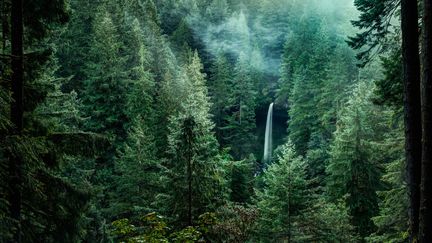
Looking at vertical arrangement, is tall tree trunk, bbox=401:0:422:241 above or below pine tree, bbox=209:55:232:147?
below

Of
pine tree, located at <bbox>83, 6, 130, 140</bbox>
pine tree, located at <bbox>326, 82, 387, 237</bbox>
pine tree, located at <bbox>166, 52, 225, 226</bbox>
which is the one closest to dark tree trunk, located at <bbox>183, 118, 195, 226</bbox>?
pine tree, located at <bbox>166, 52, 225, 226</bbox>

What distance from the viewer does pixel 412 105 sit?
6.67 meters

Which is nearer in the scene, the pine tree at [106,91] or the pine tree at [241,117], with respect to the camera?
the pine tree at [106,91]

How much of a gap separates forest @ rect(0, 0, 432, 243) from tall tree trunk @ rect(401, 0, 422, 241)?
2cm

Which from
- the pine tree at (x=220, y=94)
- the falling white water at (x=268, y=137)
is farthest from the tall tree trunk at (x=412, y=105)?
the falling white water at (x=268, y=137)

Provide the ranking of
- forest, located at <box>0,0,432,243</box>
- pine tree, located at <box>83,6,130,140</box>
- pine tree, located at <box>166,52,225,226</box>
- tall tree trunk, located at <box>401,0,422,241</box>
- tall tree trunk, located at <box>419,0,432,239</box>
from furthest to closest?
pine tree, located at <box>83,6,130,140</box>, pine tree, located at <box>166,52,225,226</box>, forest, located at <box>0,0,432,243</box>, tall tree trunk, located at <box>401,0,422,241</box>, tall tree trunk, located at <box>419,0,432,239</box>

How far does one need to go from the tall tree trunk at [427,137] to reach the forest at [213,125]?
→ 0.02 metres

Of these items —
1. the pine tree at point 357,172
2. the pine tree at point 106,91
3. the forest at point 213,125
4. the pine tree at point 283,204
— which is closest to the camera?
the forest at point 213,125

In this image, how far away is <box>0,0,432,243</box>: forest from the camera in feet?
22.6

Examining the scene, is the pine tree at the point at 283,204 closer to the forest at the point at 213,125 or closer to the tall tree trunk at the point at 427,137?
the forest at the point at 213,125

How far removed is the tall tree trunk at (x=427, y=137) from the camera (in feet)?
17.5

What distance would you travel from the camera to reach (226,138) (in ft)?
168

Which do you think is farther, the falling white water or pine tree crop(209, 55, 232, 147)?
the falling white water

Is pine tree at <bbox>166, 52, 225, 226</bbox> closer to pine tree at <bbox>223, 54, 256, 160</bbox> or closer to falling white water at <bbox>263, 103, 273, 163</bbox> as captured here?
pine tree at <bbox>223, 54, 256, 160</bbox>
